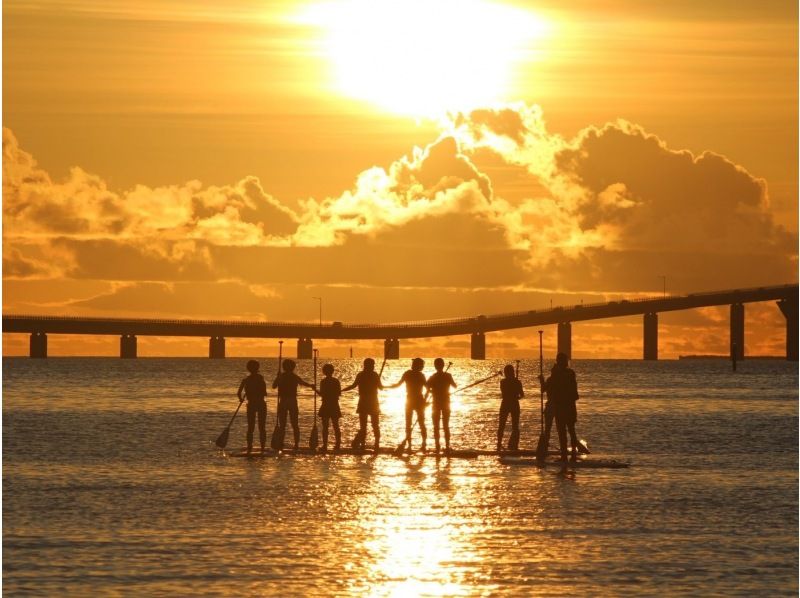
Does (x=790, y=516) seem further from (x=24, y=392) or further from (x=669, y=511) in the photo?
(x=24, y=392)

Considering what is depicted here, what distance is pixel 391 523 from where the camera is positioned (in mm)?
21766

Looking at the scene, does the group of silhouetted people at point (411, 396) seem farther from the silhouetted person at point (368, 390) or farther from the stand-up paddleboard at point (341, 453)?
the stand-up paddleboard at point (341, 453)

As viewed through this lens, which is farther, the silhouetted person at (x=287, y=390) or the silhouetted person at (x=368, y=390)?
the silhouetted person at (x=287, y=390)

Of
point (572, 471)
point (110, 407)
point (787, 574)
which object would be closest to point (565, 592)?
point (787, 574)

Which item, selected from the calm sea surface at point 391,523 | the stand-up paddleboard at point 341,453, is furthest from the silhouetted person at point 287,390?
the calm sea surface at point 391,523

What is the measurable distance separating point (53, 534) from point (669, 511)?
28.1 feet

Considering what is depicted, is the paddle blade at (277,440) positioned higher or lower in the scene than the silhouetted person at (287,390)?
lower

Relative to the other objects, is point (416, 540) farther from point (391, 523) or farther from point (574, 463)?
point (574, 463)

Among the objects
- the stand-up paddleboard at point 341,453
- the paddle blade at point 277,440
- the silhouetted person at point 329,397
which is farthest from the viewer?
the paddle blade at point 277,440

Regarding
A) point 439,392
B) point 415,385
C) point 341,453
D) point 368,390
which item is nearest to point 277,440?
point 341,453

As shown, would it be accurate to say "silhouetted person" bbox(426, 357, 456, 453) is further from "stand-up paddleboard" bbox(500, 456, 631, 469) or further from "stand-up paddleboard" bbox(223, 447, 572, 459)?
"stand-up paddleboard" bbox(500, 456, 631, 469)

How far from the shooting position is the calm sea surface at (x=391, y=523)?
1752 cm

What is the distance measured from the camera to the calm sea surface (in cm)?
1752

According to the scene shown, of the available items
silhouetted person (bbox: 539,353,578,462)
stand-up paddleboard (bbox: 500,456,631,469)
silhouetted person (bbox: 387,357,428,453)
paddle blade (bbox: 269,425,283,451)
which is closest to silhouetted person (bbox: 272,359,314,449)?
paddle blade (bbox: 269,425,283,451)
